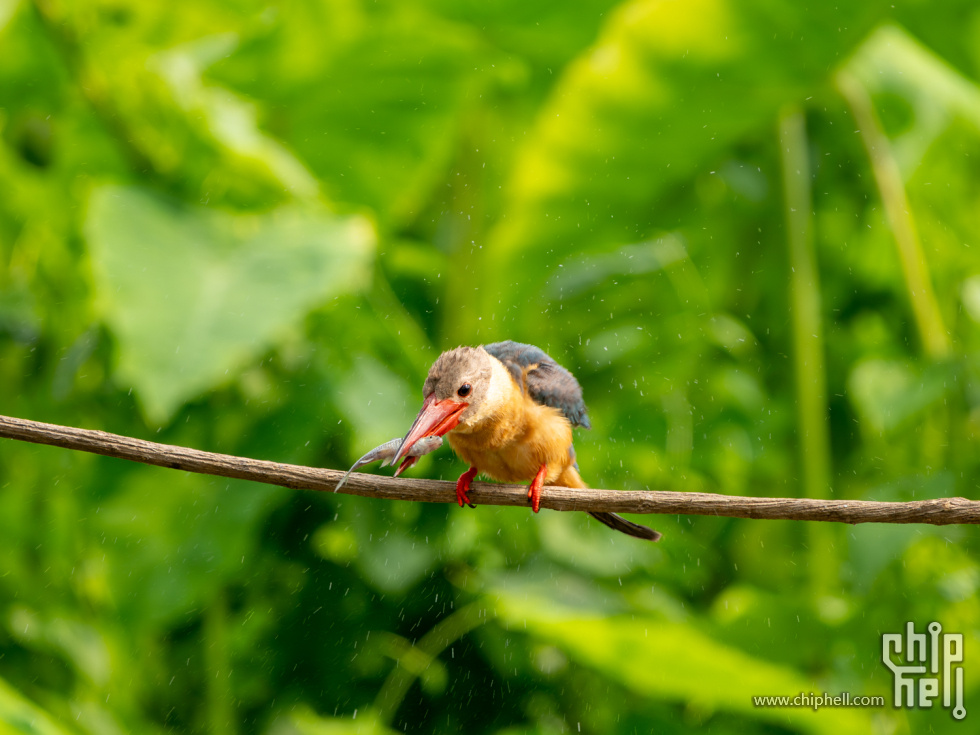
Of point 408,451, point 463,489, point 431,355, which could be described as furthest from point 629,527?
point 431,355

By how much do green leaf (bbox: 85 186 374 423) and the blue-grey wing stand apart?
1.27ft

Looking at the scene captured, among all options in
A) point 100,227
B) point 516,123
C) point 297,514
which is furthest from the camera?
point 516,123

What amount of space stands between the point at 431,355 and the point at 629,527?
2.59 ft

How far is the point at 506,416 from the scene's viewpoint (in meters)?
A: 1.32

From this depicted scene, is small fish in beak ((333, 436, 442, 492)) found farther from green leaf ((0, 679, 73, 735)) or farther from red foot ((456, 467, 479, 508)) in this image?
green leaf ((0, 679, 73, 735))

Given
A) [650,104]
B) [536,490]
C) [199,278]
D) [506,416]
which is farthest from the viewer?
[650,104]

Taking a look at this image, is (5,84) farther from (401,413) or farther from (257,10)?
(401,413)

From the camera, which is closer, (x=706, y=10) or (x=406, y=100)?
(x=706, y=10)

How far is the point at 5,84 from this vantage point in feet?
6.68

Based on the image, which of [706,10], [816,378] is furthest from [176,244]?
[816,378]

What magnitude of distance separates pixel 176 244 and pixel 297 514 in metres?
0.73

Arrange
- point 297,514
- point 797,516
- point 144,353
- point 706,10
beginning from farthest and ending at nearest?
point 297,514 < point 706,10 < point 144,353 < point 797,516

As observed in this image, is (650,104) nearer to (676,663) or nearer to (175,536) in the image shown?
(676,663)

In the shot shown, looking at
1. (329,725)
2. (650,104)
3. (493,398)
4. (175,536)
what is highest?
(650,104)
